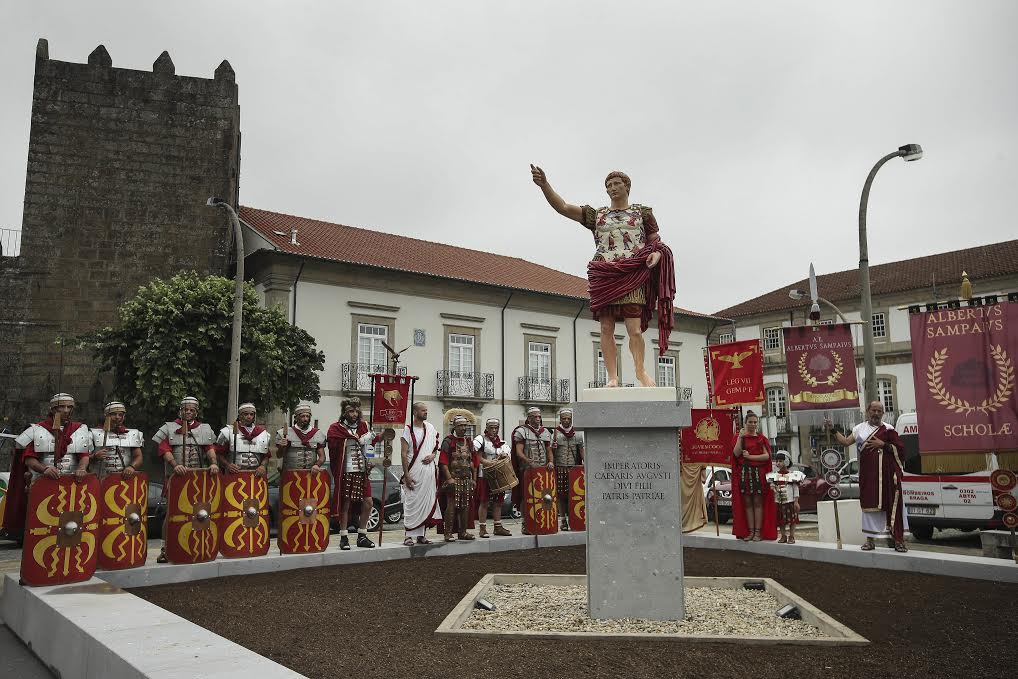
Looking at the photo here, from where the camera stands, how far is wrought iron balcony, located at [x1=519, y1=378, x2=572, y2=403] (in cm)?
3359

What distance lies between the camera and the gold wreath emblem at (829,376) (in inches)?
410

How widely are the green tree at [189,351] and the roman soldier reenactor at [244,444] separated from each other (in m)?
13.0

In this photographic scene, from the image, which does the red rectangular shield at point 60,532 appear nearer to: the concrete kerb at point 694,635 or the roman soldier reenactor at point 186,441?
the roman soldier reenactor at point 186,441

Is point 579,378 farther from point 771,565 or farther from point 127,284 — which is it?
point 771,565

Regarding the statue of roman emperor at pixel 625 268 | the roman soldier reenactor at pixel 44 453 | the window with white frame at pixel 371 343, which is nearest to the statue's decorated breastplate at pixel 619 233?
the statue of roman emperor at pixel 625 268

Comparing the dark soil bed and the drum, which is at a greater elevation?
the drum

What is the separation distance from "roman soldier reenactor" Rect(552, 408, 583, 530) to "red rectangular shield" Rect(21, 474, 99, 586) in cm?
658

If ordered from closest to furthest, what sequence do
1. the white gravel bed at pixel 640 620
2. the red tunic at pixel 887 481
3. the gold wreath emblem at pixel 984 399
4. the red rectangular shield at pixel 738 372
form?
1. the white gravel bed at pixel 640 620
2. the gold wreath emblem at pixel 984 399
3. the red tunic at pixel 887 481
4. the red rectangular shield at pixel 738 372

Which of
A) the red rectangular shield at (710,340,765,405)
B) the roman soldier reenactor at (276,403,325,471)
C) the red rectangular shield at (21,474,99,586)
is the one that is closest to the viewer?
the red rectangular shield at (21,474,99,586)

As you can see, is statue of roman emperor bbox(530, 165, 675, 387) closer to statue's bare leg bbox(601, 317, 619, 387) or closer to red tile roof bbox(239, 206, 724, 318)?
statue's bare leg bbox(601, 317, 619, 387)

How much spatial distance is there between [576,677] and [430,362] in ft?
88.9

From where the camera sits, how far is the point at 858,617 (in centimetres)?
595

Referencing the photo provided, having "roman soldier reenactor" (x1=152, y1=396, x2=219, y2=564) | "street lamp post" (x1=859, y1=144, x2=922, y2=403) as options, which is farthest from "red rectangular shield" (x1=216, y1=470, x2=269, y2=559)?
"street lamp post" (x1=859, y1=144, x2=922, y2=403)

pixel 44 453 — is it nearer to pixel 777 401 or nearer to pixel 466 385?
pixel 466 385
